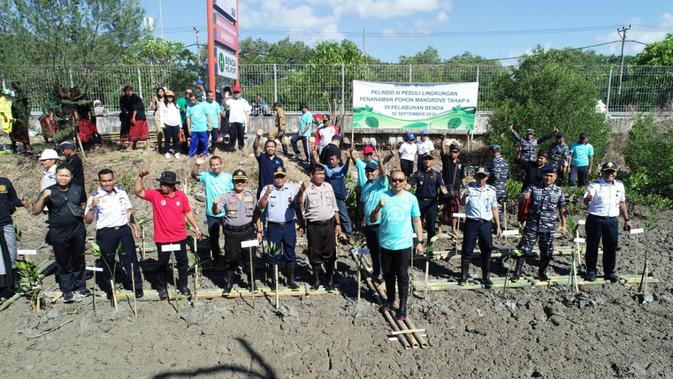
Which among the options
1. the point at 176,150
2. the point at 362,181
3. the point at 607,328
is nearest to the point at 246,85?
the point at 176,150

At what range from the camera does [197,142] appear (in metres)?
12.0

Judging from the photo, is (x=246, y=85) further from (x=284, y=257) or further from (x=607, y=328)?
(x=607, y=328)

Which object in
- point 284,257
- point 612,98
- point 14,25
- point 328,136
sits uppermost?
point 14,25

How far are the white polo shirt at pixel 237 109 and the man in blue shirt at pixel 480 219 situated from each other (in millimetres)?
7349

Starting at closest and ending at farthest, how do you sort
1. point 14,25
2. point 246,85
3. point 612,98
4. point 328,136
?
point 14,25, point 328,136, point 246,85, point 612,98

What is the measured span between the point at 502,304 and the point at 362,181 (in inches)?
111

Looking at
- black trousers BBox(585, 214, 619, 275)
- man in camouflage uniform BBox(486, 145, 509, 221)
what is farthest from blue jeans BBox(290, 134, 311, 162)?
black trousers BBox(585, 214, 619, 275)

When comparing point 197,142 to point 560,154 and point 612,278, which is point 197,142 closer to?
point 560,154

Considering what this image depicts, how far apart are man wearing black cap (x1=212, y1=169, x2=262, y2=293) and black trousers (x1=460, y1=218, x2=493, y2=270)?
302 cm

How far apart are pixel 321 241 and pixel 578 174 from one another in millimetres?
8343

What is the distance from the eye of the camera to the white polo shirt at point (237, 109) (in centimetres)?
1217

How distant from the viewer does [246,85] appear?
15766 millimetres

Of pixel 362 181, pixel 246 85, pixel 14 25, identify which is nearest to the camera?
pixel 362 181

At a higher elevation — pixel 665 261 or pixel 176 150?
pixel 176 150
